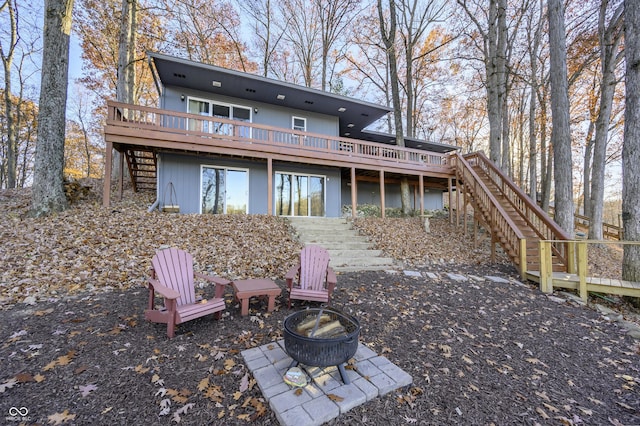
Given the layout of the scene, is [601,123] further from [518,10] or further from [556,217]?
[518,10]

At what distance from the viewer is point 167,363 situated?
2.67m

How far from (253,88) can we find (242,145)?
2.82 meters

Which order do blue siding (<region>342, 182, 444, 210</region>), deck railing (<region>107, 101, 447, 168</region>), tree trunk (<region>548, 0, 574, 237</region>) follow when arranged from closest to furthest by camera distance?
1. tree trunk (<region>548, 0, 574, 237</region>)
2. deck railing (<region>107, 101, 447, 168</region>)
3. blue siding (<region>342, 182, 444, 210</region>)

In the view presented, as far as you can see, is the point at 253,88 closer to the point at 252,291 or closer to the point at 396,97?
the point at 396,97

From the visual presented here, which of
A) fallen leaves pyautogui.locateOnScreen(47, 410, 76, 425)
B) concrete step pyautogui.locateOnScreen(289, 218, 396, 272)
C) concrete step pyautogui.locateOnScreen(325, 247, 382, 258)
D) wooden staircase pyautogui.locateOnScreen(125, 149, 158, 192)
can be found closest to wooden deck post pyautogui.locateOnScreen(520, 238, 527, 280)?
concrete step pyautogui.locateOnScreen(289, 218, 396, 272)

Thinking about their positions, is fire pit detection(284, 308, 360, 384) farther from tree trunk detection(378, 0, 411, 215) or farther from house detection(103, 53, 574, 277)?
tree trunk detection(378, 0, 411, 215)

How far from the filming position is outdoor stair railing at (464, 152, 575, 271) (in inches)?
257

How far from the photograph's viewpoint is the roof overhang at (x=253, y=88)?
920 cm

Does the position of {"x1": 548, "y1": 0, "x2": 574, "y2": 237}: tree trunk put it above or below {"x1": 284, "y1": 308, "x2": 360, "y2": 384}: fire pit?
above

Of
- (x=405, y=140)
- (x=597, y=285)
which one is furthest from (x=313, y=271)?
(x=405, y=140)

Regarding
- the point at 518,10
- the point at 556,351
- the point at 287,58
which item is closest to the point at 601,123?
the point at 518,10

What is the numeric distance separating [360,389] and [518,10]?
20.5 meters

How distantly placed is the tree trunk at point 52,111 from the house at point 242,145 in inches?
41.5

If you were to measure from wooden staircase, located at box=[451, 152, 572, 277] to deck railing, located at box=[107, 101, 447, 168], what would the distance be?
2.70 metres
